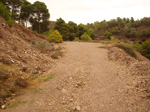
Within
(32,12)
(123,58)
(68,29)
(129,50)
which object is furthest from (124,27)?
(123,58)

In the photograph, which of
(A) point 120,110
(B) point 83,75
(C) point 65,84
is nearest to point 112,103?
(A) point 120,110

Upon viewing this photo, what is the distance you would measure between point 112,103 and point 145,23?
236ft

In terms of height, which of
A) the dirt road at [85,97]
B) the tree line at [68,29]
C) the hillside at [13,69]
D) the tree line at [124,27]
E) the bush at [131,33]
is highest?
the tree line at [124,27]

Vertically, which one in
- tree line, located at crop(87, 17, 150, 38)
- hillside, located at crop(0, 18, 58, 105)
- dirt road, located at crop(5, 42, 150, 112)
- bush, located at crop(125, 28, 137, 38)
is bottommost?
dirt road, located at crop(5, 42, 150, 112)

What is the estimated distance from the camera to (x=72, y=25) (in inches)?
1187

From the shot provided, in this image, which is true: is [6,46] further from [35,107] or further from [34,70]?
[35,107]

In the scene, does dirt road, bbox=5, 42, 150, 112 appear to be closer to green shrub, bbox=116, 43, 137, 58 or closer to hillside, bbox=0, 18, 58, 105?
hillside, bbox=0, 18, 58, 105

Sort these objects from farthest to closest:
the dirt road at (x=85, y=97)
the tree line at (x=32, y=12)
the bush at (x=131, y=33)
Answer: the bush at (x=131, y=33), the tree line at (x=32, y=12), the dirt road at (x=85, y=97)

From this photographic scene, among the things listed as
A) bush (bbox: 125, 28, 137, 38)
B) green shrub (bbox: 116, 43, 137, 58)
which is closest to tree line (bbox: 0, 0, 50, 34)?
green shrub (bbox: 116, 43, 137, 58)

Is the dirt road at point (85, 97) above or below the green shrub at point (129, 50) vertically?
below

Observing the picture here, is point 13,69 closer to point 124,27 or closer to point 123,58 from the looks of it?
point 123,58

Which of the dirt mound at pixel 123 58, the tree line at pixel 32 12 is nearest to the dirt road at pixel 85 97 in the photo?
the dirt mound at pixel 123 58

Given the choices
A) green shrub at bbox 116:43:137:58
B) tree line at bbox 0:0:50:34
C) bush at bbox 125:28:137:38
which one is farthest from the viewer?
bush at bbox 125:28:137:38

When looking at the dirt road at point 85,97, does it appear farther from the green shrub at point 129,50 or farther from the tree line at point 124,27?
the tree line at point 124,27
